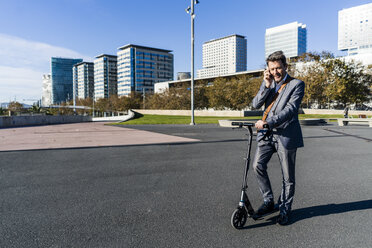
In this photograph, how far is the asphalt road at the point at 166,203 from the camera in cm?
278

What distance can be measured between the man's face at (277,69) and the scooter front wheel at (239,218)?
163 centimetres

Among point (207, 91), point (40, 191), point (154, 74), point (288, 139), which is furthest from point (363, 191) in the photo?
point (154, 74)

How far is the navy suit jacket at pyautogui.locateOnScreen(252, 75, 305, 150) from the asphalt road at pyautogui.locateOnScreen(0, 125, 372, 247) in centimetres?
105

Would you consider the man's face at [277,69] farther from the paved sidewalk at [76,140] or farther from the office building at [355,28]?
the office building at [355,28]

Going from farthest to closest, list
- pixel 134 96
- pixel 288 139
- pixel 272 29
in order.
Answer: pixel 272 29, pixel 134 96, pixel 288 139

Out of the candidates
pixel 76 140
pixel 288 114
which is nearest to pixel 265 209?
pixel 288 114

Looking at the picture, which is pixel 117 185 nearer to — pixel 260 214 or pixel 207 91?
pixel 260 214

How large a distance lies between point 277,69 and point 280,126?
2.24ft

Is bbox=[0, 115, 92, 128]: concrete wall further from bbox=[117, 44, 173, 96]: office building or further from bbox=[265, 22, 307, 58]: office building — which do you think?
bbox=[265, 22, 307, 58]: office building

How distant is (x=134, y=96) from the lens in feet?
292

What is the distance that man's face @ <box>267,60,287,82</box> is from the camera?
3.04 metres

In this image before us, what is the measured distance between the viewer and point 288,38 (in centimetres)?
18862

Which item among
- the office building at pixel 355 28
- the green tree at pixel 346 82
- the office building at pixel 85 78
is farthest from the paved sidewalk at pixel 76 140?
the office building at pixel 85 78

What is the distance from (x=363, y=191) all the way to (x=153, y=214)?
3494 millimetres
